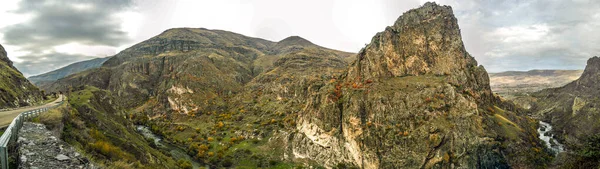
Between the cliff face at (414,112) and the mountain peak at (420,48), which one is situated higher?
the mountain peak at (420,48)

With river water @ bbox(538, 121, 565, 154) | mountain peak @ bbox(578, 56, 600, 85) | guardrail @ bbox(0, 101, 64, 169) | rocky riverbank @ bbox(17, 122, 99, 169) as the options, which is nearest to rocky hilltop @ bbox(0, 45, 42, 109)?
guardrail @ bbox(0, 101, 64, 169)

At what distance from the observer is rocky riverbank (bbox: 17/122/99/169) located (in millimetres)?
13508

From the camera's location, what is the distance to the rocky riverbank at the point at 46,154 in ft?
44.3

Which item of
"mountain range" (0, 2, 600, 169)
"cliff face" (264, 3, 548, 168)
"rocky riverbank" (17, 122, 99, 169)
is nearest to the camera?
"rocky riverbank" (17, 122, 99, 169)

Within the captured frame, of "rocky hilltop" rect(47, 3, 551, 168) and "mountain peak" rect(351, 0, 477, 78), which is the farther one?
"mountain peak" rect(351, 0, 477, 78)

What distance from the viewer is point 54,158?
14219 mm

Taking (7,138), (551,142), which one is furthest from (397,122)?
(551,142)

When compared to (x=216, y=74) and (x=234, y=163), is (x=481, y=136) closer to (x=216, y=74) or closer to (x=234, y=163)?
(x=234, y=163)

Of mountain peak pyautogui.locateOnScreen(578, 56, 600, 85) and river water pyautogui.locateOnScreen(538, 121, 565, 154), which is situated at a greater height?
mountain peak pyautogui.locateOnScreen(578, 56, 600, 85)

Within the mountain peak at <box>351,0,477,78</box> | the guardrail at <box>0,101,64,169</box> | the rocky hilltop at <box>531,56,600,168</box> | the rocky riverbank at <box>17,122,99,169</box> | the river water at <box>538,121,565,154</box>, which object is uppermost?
the mountain peak at <box>351,0,477,78</box>

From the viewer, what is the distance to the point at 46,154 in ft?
47.5

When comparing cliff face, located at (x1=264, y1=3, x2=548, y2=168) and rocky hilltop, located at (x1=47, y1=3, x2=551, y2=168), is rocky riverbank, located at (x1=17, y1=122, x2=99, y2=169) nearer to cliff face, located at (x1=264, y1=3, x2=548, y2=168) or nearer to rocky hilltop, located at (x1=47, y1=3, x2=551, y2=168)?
rocky hilltop, located at (x1=47, y1=3, x2=551, y2=168)

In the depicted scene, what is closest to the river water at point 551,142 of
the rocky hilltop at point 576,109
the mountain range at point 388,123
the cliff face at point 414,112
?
the rocky hilltop at point 576,109

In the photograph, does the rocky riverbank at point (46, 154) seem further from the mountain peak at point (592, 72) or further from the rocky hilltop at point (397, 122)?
the mountain peak at point (592, 72)
